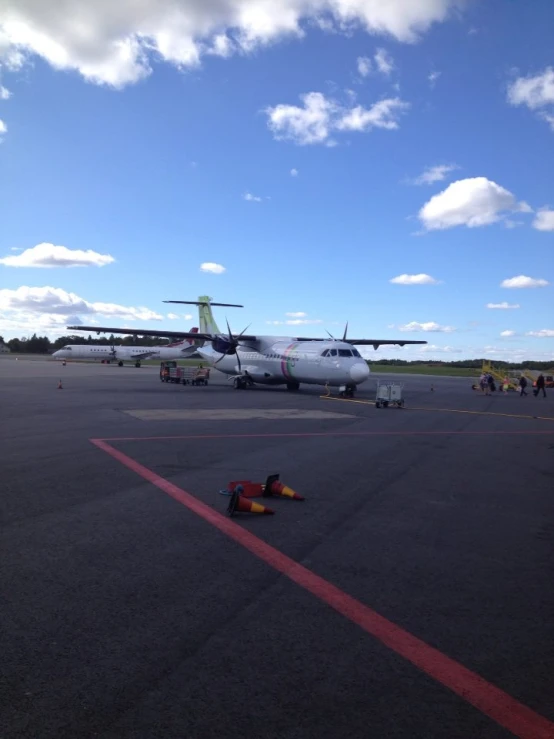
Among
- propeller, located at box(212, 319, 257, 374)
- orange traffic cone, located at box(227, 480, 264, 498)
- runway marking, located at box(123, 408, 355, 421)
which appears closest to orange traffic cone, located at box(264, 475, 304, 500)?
orange traffic cone, located at box(227, 480, 264, 498)

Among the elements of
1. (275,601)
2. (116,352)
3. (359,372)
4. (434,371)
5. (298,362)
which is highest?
(116,352)

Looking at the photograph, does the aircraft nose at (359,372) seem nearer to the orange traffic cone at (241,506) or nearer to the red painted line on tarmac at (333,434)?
the red painted line on tarmac at (333,434)

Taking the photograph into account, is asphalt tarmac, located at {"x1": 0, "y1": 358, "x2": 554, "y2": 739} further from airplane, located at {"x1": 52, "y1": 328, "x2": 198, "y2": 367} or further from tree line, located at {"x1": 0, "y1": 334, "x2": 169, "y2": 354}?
tree line, located at {"x1": 0, "y1": 334, "x2": 169, "y2": 354}

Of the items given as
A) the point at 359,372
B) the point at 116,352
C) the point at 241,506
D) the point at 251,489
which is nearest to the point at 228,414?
the point at 359,372

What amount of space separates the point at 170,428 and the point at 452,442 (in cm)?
729

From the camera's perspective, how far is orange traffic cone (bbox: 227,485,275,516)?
732cm

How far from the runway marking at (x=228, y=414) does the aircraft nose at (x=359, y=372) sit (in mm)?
6221

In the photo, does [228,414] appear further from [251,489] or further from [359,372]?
[251,489]

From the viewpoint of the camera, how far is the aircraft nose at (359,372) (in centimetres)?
2764

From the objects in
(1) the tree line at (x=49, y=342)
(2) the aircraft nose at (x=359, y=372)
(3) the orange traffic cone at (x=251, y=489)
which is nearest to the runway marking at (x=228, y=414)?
(2) the aircraft nose at (x=359, y=372)

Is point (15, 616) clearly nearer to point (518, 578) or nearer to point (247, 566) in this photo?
point (247, 566)

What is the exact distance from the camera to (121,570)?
534 cm

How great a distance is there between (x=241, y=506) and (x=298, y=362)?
23787 millimetres

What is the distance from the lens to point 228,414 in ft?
65.7
